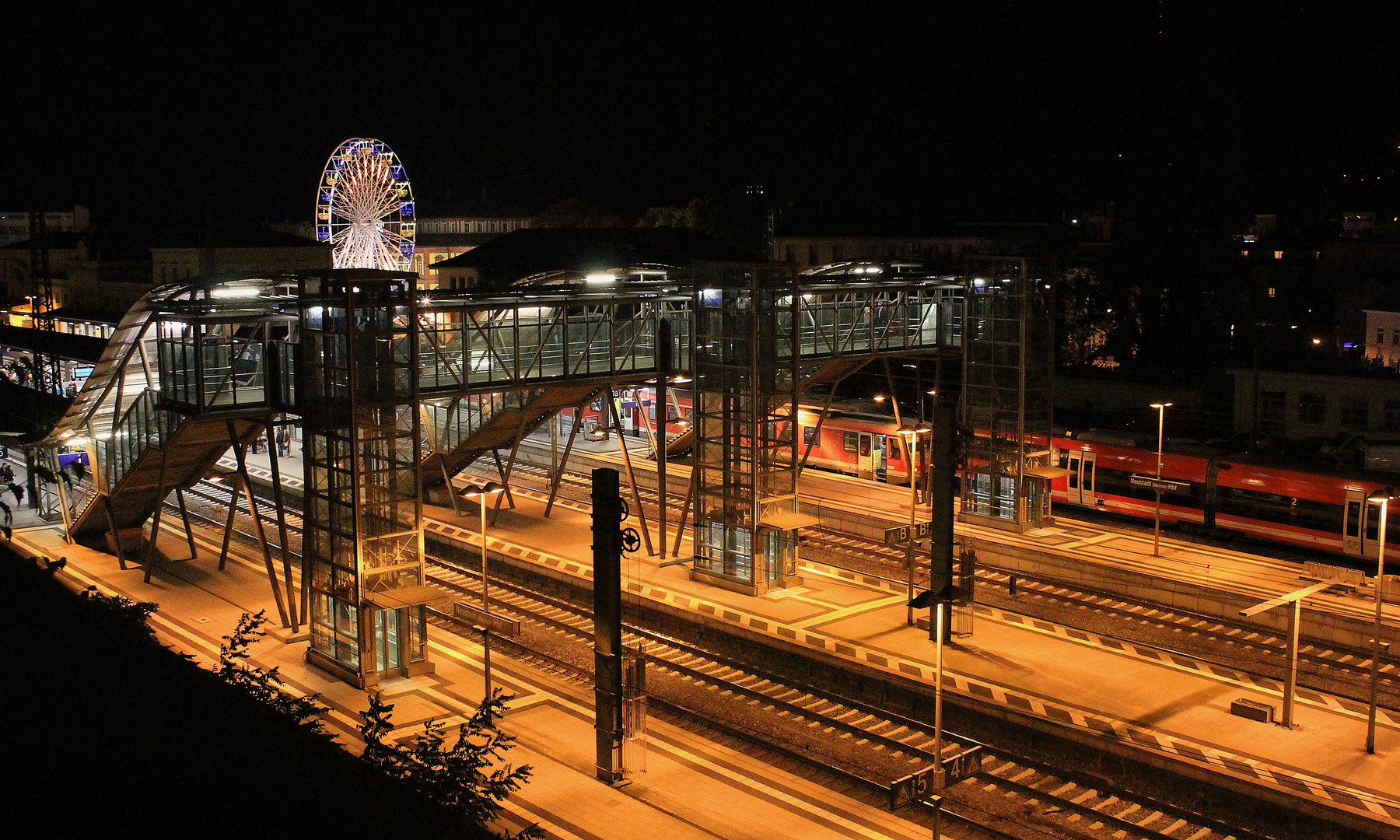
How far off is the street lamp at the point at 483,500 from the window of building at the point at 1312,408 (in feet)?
64.7

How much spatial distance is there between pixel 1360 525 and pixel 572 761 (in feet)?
48.4

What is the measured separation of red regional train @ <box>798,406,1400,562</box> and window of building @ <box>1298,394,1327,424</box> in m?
7.74

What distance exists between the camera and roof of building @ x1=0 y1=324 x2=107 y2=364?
112ft

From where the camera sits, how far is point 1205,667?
17.1 metres

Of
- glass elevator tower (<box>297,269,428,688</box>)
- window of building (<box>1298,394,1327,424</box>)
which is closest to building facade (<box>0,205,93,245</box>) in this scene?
glass elevator tower (<box>297,269,428,688</box>)

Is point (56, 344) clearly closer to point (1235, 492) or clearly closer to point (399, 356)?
point (399, 356)

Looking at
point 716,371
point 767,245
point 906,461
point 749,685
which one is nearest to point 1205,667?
point 749,685

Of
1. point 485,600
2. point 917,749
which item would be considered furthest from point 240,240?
point 917,749

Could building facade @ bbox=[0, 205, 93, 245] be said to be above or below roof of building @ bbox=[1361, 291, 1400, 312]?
above

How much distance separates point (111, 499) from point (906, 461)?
17.0 metres

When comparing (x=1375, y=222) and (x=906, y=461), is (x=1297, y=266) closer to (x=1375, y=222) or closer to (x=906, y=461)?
(x=1375, y=222)

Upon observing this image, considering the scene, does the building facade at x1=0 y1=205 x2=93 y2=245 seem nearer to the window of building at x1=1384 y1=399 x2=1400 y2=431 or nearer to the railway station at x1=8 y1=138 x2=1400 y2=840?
the railway station at x1=8 y1=138 x2=1400 y2=840

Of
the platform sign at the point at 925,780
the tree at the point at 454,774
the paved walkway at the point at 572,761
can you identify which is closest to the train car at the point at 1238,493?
the platform sign at the point at 925,780

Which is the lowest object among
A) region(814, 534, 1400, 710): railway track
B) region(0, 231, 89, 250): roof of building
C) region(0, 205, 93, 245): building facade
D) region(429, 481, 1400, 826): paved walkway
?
region(814, 534, 1400, 710): railway track
